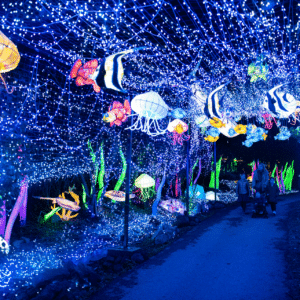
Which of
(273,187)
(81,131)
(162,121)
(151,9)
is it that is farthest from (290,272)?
(162,121)

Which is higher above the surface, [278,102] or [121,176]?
[278,102]

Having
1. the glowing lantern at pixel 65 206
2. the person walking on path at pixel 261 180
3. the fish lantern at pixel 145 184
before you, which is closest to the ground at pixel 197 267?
the glowing lantern at pixel 65 206

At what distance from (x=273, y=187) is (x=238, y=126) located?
2281mm

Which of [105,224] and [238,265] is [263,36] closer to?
[238,265]

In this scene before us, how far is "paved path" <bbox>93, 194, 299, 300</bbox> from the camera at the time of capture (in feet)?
12.0

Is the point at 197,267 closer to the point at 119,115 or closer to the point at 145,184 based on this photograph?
the point at 119,115

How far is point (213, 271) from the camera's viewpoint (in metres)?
4.48

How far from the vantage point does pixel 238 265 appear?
15.5 ft

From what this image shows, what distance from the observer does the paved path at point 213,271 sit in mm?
3658

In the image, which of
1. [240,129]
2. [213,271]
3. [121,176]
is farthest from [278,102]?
[121,176]

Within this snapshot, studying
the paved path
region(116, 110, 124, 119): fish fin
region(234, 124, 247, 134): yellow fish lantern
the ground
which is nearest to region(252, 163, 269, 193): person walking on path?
region(234, 124, 247, 134): yellow fish lantern

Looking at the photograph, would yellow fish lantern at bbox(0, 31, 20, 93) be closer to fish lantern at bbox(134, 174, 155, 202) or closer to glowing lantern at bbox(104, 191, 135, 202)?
glowing lantern at bbox(104, 191, 135, 202)

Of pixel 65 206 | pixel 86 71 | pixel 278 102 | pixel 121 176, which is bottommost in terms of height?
pixel 65 206

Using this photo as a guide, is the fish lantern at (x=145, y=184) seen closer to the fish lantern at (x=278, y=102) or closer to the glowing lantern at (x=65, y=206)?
the glowing lantern at (x=65, y=206)
